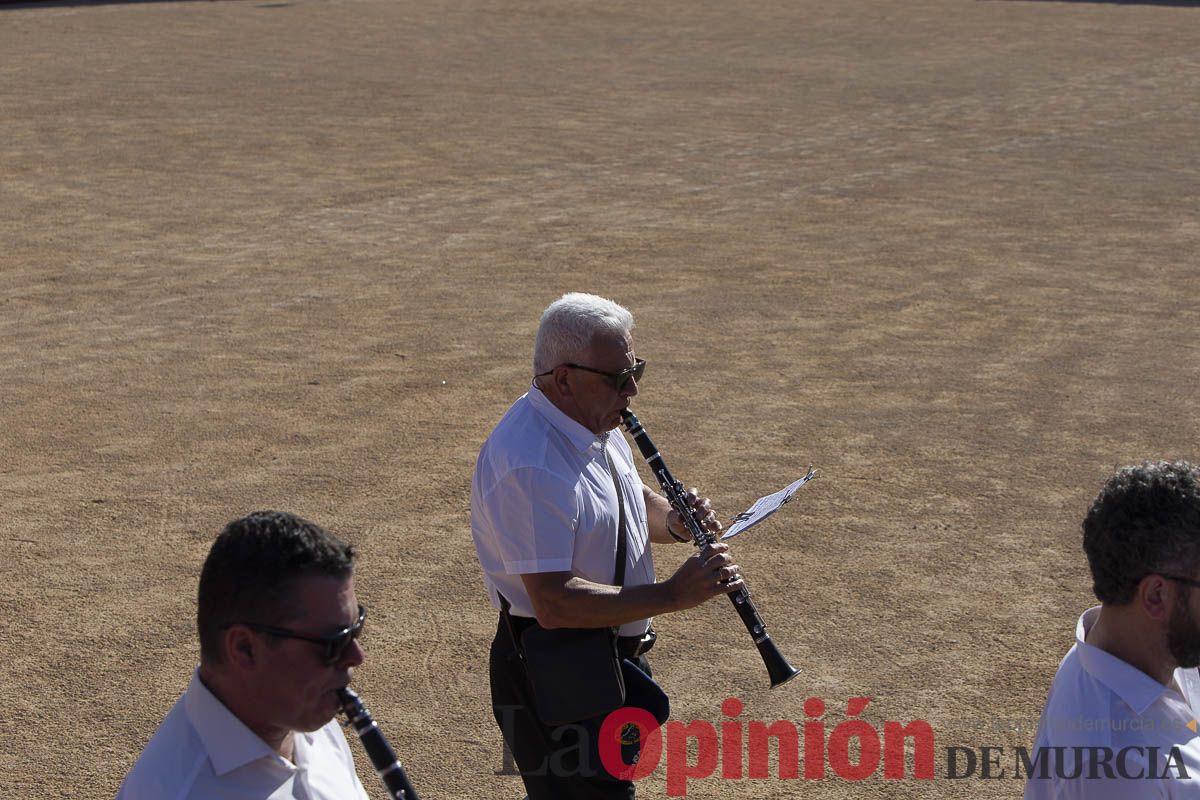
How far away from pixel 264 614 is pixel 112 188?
1763 cm

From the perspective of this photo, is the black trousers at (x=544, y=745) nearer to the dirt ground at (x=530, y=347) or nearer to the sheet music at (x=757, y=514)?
the sheet music at (x=757, y=514)

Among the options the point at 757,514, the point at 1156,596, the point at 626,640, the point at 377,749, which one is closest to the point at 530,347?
the point at 757,514

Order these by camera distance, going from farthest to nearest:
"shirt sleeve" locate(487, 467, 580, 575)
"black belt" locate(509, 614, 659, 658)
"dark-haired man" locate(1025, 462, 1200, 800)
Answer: "black belt" locate(509, 614, 659, 658) < "shirt sleeve" locate(487, 467, 580, 575) < "dark-haired man" locate(1025, 462, 1200, 800)

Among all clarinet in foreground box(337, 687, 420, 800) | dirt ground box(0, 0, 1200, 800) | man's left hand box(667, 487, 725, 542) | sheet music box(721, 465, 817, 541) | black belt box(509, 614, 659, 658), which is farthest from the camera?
dirt ground box(0, 0, 1200, 800)

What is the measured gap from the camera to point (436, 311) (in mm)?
13688

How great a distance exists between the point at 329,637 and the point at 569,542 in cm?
141

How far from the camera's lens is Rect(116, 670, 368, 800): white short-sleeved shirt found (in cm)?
303

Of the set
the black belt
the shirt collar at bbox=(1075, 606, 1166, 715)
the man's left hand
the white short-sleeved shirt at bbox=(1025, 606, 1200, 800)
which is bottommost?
the black belt

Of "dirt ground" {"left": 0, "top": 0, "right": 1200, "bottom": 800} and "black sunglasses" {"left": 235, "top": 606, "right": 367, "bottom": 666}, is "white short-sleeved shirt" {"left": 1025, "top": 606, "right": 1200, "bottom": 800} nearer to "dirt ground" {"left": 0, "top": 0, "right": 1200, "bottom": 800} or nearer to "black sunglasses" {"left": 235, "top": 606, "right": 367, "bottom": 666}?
"black sunglasses" {"left": 235, "top": 606, "right": 367, "bottom": 666}

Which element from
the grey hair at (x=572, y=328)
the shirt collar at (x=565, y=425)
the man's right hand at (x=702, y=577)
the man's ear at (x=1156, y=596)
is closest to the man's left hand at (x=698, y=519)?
the man's right hand at (x=702, y=577)

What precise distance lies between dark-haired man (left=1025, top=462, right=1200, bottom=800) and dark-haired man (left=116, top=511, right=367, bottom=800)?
1.81 meters

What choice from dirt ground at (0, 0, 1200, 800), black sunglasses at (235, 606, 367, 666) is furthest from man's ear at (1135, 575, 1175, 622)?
dirt ground at (0, 0, 1200, 800)

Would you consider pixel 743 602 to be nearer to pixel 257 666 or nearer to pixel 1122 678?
pixel 1122 678

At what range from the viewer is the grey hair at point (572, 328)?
4.59 meters
